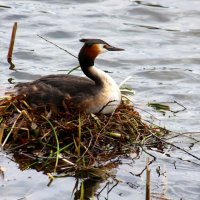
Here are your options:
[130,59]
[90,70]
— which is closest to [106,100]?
[90,70]

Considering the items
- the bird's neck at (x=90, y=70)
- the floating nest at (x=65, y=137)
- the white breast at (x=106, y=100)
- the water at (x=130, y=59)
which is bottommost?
the water at (x=130, y=59)

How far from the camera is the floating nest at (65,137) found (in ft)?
24.6

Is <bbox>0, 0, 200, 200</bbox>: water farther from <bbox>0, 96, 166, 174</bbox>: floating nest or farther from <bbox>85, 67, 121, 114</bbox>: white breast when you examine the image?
<bbox>85, 67, 121, 114</bbox>: white breast

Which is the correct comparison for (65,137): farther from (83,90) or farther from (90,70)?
(90,70)

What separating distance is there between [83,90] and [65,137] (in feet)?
1.82

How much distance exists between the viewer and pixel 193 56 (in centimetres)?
1206

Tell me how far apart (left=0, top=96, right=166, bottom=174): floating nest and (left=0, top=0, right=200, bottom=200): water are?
16cm

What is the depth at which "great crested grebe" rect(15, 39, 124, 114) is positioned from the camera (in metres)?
7.94

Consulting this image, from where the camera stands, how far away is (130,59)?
1194cm

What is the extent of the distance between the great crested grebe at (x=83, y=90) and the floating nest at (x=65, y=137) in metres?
0.09

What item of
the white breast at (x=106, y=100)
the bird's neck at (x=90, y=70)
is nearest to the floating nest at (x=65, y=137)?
the white breast at (x=106, y=100)

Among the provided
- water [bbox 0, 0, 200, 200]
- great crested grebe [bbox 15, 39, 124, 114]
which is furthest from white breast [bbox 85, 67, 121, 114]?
water [bbox 0, 0, 200, 200]

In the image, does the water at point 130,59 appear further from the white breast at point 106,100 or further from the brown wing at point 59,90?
the brown wing at point 59,90

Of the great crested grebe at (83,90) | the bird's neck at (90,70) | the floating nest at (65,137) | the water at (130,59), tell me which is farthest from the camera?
the bird's neck at (90,70)
